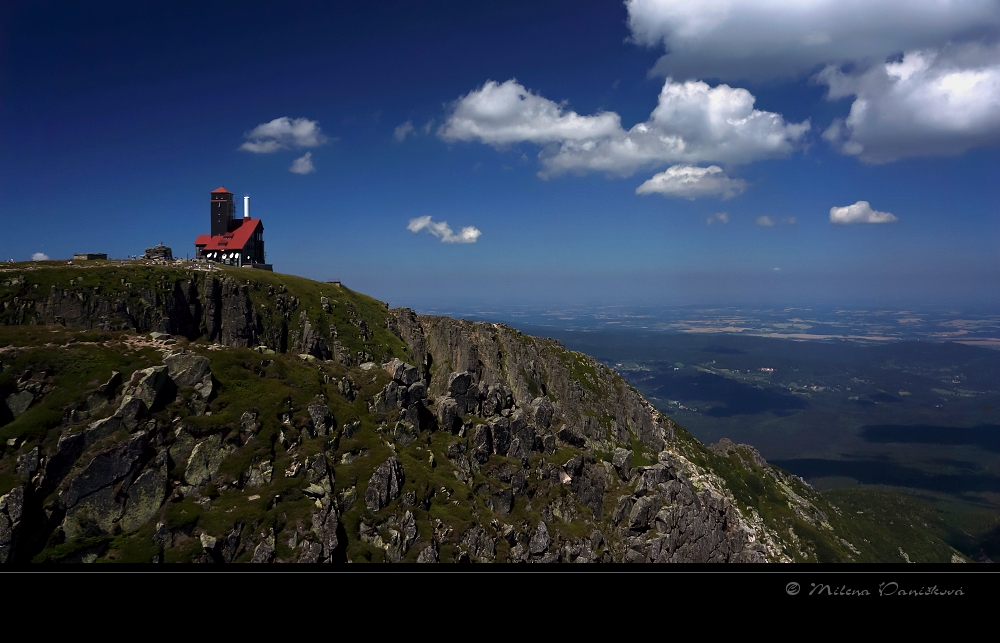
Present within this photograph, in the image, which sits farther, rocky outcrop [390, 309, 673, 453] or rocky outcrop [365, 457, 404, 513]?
rocky outcrop [390, 309, 673, 453]

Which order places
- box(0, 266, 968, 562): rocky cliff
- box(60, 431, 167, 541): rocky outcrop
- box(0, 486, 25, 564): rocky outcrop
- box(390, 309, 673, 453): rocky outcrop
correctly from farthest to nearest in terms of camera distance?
box(390, 309, 673, 453): rocky outcrop < box(0, 266, 968, 562): rocky cliff < box(60, 431, 167, 541): rocky outcrop < box(0, 486, 25, 564): rocky outcrop

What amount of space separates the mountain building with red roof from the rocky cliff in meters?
11.9

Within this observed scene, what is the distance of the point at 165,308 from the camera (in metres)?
50.7

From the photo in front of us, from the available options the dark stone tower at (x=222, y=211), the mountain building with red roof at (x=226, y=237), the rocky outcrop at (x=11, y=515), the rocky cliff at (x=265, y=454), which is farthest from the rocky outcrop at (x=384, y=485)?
the dark stone tower at (x=222, y=211)

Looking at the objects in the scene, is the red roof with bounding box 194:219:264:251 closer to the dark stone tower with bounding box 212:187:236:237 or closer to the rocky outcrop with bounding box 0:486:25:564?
the dark stone tower with bounding box 212:187:236:237

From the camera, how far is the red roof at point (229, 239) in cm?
6725

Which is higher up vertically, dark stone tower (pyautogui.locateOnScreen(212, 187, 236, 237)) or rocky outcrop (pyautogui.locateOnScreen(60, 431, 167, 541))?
dark stone tower (pyautogui.locateOnScreen(212, 187, 236, 237))

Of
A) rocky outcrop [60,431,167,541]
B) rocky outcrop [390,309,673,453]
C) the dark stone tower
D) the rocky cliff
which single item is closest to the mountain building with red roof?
the dark stone tower

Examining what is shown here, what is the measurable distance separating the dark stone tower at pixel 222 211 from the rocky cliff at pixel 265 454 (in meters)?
16.1

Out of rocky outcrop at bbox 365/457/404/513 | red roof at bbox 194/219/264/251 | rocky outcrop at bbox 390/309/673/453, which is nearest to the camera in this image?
rocky outcrop at bbox 365/457/404/513

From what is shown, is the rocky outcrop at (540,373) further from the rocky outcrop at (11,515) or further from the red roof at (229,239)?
the rocky outcrop at (11,515)

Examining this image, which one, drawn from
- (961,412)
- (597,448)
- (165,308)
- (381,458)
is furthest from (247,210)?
(961,412)

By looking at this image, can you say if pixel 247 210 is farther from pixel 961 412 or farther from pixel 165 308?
pixel 961 412

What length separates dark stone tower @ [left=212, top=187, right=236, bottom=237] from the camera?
2653 inches
